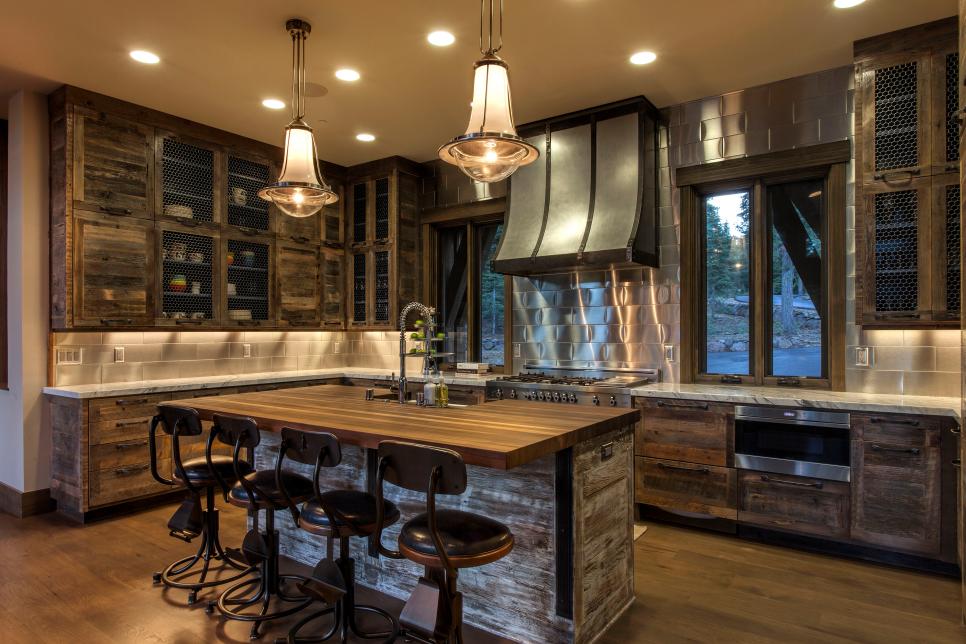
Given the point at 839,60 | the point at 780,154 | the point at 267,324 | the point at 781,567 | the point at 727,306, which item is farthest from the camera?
the point at 267,324

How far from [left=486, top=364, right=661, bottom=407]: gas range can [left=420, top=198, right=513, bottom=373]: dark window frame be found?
23.9 inches


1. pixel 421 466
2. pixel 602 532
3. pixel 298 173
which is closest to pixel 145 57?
pixel 298 173

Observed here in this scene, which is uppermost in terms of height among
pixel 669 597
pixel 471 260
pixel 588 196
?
pixel 588 196

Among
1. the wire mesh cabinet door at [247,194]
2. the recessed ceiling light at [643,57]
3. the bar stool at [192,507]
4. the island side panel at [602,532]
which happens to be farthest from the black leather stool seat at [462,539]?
the wire mesh cabinet door at [247,194]

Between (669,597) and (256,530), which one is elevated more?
(256,530)

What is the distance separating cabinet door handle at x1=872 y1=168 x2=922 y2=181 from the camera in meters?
3.29

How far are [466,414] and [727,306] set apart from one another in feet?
8.76

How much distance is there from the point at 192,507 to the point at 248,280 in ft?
8.98

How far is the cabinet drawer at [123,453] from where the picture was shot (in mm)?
3936

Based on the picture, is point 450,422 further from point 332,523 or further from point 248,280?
point 248,280

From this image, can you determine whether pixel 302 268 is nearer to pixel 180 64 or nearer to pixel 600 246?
pixel 180 64

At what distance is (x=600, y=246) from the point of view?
4.23 metres

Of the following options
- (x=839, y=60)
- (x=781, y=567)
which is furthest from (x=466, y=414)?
(x=839, y=60)

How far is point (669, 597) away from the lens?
2824mm
